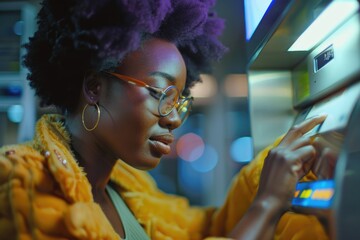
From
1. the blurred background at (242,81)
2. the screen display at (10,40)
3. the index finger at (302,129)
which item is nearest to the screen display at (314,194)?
the index finger at (302,129)

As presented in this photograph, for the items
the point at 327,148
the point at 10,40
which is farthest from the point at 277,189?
the point at 10,40

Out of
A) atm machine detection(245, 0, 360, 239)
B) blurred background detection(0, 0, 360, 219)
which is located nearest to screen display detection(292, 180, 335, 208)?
atm machine detection(245, 0, 360, 239)

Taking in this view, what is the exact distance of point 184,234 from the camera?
1365 millimetres

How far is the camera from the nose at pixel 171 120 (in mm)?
1085

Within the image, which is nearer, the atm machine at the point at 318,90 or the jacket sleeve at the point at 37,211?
the atm machine at the point at 318,90

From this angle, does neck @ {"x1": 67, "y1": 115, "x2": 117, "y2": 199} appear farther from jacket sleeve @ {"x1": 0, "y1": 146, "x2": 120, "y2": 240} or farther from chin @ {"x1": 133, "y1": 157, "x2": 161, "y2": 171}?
jacket sleeve @ {"x1": 0, "y1": 146, "x2": 120, "y2": 240}

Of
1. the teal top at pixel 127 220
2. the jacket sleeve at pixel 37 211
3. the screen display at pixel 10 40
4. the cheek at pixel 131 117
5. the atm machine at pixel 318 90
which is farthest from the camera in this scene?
the screen display at pixel 10 40

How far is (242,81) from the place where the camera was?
3.85 meters

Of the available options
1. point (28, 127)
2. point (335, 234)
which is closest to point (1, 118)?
point (28, 127)

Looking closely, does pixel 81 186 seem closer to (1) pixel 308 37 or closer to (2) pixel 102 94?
(2) pixel 102 94

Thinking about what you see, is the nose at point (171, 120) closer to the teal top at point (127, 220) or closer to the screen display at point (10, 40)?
the teal top at point (127, 220)

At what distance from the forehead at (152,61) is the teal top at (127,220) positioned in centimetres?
Result: 49

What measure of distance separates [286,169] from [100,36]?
529 mm

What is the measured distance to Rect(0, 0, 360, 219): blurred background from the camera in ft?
3.02
